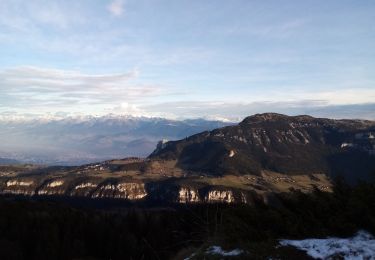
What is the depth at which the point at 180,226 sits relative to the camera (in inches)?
2675

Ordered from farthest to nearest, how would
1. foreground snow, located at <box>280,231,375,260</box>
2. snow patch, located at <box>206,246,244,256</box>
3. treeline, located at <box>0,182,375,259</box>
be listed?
treeline, located at <box>0,182,375,259</box> < snow patch, located at <box>206,246,244,256</box> < foreground snow, located at <box>280,231,375,260</box>

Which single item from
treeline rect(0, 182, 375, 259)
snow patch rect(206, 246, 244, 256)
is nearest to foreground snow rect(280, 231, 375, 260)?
treeline rect(0, 182, 375, 259)

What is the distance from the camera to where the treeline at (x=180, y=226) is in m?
18.6

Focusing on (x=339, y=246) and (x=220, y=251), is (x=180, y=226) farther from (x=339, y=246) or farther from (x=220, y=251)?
(x=339, y=246)

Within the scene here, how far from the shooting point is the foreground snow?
16047mm

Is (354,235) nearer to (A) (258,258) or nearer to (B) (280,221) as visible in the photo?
(B) (280,221)

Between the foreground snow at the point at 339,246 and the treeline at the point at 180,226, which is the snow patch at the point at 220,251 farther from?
the foreground snow at the point at 339,246

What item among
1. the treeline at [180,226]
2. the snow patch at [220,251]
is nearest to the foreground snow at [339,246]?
the treeline at [180,226]

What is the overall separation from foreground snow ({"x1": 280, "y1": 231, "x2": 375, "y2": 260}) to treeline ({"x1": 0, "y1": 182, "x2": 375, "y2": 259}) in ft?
2.04

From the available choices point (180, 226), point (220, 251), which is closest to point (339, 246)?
point (220, 251)

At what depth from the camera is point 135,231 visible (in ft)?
318

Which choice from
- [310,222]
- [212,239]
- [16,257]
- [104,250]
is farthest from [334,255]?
[104,250]

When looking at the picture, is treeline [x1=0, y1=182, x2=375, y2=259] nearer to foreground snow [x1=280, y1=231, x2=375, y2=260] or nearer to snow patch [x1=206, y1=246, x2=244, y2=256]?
snow patch [x1=206, y1=246, x2=244, y2=256]

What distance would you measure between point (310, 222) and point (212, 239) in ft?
14.2
